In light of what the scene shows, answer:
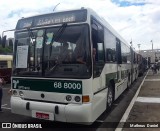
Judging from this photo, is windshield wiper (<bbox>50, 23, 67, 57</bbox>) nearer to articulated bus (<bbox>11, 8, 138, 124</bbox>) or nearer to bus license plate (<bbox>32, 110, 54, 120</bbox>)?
articulated bus (<bbox>11, 8, 138, 124</bbox>)

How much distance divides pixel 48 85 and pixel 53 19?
5.71 feet

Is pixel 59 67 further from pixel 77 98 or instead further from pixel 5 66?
pixel 5 66

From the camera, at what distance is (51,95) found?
20.8ft

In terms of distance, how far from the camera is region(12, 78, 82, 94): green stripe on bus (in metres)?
6.09

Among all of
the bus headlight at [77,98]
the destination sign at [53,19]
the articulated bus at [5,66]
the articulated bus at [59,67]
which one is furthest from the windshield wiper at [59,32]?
the articulated bus at [5,66]

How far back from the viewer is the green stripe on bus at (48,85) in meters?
6.09

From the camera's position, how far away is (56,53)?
6398mm

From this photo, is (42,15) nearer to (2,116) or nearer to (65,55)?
(65,55)

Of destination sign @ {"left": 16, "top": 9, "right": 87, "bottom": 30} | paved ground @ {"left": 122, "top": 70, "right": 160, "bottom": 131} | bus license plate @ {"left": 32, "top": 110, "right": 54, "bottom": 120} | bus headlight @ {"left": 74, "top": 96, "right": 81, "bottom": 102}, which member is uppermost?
destination sign @ {"left": 16, "top": 9, "right": 87, "bottom": 30}

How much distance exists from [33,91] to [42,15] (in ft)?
6.84

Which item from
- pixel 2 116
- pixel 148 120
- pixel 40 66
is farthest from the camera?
pixel 2 116

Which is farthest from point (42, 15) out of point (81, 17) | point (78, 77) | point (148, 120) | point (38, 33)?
point (148, 120)

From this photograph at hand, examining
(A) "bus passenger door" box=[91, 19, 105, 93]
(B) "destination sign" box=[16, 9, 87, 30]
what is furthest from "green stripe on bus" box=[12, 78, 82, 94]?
(B) "destination sign" box=[16, 9, 87, 30]

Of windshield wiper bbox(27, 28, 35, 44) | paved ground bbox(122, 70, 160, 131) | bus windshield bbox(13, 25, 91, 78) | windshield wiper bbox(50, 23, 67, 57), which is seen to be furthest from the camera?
paved ground bbox(122, 70, 160, 131)
